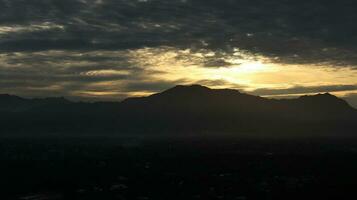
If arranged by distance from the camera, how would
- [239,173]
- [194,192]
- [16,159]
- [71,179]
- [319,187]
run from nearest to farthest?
1. [194,192]
2. [319,187]
3. [71,179]
4. [239,173]
5. [16,159]

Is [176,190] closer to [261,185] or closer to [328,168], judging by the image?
[261,185]

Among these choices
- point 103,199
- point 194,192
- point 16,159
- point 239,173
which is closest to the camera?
point 103,199

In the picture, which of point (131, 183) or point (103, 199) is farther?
point (131, 183)

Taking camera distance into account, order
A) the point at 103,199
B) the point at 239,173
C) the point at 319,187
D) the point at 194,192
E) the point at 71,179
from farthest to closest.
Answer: the point at 239,173, the point at 71,179, the point at 319,187, the point at 194,192, the point at 103,199

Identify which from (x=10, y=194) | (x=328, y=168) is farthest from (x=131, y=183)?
(x=328, y=168)

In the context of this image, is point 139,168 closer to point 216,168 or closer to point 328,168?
point 216,168

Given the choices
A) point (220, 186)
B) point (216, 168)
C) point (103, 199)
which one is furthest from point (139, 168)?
point (103, 199)

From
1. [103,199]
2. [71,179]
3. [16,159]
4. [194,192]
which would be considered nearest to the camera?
[103,199]

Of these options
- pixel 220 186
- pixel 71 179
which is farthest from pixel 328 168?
pixel 71 179

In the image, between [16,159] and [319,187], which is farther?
[16,159]
